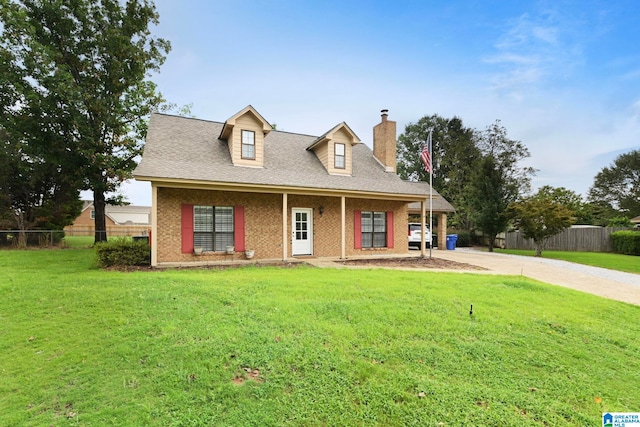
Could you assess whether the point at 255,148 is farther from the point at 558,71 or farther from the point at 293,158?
the point at 558,71

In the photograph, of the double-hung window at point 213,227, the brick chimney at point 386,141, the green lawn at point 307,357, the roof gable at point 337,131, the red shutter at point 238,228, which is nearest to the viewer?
the green lawn at point 307,357

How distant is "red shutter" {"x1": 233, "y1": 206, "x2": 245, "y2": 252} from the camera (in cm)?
1171

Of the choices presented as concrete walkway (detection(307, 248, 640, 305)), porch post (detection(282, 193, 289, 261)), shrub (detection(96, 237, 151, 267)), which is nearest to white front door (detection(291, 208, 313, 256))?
porch post (detection(282, 193, 289, 261))

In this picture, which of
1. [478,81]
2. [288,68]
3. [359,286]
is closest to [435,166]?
[478,81]

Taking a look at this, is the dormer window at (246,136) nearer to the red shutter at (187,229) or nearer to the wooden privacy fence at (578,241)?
the red shutter at (187,229)

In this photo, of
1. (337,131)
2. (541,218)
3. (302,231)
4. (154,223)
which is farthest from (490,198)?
(154,223)

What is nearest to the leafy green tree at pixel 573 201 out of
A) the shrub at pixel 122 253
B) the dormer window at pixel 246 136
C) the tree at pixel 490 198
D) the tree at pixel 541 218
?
the tree at pixel 490 198

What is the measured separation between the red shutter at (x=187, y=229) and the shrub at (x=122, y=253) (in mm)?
1156

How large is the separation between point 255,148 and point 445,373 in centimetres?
1121

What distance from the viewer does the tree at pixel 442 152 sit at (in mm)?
35031

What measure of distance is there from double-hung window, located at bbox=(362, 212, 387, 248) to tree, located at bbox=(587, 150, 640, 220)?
38685 mm

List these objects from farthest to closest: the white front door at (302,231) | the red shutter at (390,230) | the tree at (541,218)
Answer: the tree at (541,218), the red shutter at (390,230), the white front door at (302,231)

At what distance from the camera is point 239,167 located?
40.6ft

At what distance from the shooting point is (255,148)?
12.9 meters
